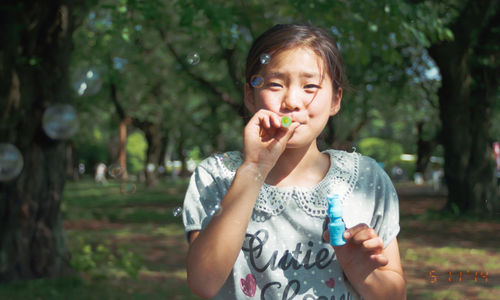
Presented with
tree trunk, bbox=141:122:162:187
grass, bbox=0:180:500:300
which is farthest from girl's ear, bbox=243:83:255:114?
tree trunk, bbox=141:122:162:187

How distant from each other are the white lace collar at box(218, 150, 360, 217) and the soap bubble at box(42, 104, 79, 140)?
4944 millimetres

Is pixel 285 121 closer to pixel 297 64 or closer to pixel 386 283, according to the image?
pixel 297 64

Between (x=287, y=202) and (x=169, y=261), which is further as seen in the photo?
(x=169, y=261)

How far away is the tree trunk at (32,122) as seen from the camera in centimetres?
650

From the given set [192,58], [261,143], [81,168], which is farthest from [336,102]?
[81,168]

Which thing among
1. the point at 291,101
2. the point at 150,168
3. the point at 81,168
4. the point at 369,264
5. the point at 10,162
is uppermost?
the point at 291,101

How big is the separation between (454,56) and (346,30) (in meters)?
8.74

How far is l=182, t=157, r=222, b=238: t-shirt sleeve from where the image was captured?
5.84 feet

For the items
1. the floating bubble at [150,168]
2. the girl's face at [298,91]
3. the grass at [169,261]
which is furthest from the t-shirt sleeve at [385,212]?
the floating bubble at [150,168]

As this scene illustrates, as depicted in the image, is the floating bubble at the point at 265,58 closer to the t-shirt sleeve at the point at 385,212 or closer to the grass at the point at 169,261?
the t-shirt sleeve at the point at 385,212

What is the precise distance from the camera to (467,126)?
14.0 m

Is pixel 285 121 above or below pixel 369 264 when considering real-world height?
above

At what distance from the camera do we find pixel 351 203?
1812mm

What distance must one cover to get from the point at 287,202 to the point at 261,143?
0.25 m
